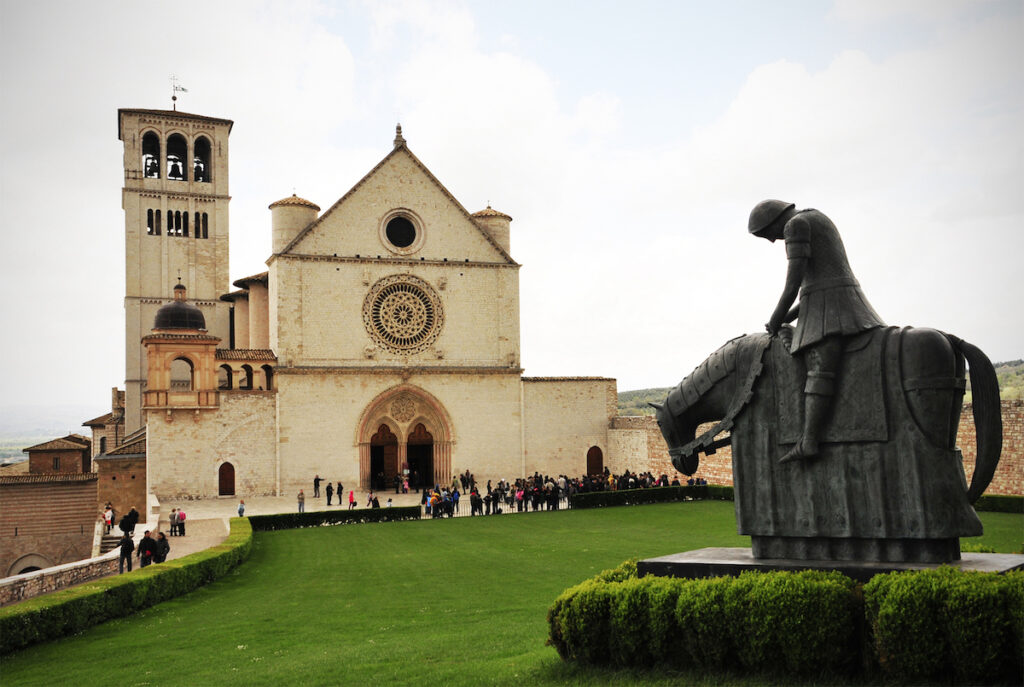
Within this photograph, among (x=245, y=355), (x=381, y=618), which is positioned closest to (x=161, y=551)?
(x=381, y=618)

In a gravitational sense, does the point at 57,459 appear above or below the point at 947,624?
above

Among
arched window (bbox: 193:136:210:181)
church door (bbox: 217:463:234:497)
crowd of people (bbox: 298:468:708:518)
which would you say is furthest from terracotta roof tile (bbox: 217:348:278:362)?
arched window (bbox: 193:136:210:181)

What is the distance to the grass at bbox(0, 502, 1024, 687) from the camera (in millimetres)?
9164

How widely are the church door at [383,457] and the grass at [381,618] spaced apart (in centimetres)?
1580

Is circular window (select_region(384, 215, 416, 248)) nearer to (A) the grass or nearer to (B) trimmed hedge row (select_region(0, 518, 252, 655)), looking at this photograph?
(A) the grass

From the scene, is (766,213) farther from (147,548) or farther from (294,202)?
(294,202)

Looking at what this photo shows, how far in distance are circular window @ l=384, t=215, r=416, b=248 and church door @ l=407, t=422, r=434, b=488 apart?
884 centimetres

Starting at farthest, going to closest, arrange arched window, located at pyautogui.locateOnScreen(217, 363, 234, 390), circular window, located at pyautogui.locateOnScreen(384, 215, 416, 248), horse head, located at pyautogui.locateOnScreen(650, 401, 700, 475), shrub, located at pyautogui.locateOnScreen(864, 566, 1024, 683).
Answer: circular window, located at pyautogui.locateOnScreen(384, 215, 416, 248), arched window, located at pyautogui.locateOnScreen(217, 363, 234, 390), horse head, located at pyautogui.locateOnScreen(650, 401, 700, 475), shrub, located at pyautogui.locateOnScreen(864, 566, 1024, 683)

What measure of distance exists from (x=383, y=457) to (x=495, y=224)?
12868mm

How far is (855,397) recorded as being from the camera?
807 centimetres

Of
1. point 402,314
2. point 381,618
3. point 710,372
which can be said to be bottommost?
point 381,618

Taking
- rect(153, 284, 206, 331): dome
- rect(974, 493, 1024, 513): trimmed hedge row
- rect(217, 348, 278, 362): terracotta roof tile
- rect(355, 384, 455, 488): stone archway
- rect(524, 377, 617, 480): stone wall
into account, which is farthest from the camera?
rect(524, 377, 617, 480): stone wall

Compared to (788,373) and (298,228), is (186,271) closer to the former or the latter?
(298,228)

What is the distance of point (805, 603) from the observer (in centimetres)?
689
